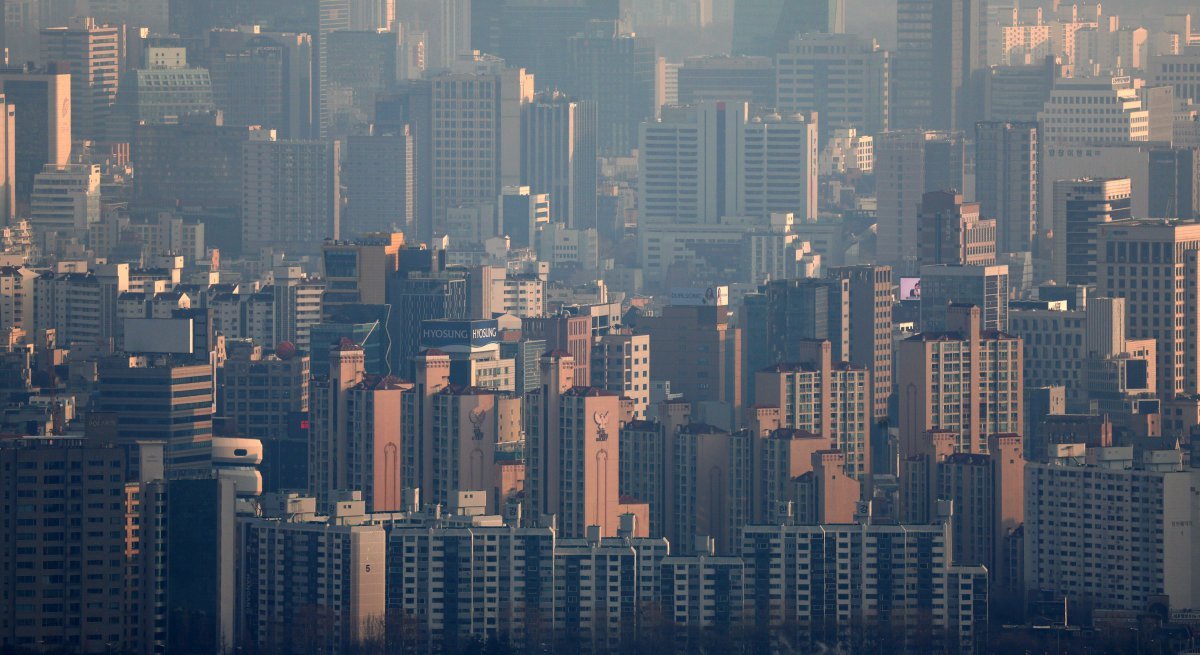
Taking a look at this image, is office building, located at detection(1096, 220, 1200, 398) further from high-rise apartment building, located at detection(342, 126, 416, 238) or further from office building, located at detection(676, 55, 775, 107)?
office building, located at detection(676, 55, 775, 107)

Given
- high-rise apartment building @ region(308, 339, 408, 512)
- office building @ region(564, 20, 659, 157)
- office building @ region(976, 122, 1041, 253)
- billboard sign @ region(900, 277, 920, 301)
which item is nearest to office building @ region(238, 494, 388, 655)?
high-rise apartment building @ region(308, 339, 408, 512)

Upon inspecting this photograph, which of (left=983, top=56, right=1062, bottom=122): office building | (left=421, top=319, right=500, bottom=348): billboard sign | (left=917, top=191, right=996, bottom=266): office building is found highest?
(left=983, top=56, right=1062, bottom=122): office building

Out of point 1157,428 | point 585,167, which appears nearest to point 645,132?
point 585,167

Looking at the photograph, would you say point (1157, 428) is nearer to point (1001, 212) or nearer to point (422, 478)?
point (422, 478)

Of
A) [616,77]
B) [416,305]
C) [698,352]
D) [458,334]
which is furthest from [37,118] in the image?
[458,334]

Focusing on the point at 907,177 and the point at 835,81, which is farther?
the point at 835,81

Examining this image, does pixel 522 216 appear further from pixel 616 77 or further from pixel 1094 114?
pixel 616 77
